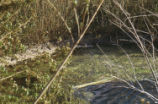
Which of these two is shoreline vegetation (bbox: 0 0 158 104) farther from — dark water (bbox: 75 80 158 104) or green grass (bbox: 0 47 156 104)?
dark water (bbox: 75 80 158 104)

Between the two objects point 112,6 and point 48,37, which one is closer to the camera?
point 48,37

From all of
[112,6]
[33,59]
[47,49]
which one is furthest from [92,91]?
[112,6]

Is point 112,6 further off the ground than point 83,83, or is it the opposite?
point 112,6

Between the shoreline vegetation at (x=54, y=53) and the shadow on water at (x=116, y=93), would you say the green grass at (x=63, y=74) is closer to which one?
the shoreline vegetation at (x=54, y=53)

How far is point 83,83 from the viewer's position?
3.54 metres

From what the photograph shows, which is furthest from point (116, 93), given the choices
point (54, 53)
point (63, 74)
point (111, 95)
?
point (54, 53)

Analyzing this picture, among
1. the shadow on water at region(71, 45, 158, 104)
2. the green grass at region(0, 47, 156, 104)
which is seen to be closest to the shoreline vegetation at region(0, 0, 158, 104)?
the green grass at region(0, 47, 156, 104)

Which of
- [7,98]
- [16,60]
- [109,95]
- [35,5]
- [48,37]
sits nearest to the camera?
[7,98]

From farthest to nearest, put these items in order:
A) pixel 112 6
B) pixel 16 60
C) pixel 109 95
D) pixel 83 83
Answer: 1. pixel 112 6
2. pixel 16 60
3. pixel 83 83
4. pixel 109 95

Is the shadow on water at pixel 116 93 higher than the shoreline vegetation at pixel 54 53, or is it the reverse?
the shoreline vegetation at pixel 54 53

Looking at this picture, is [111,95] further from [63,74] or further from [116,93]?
[63,74]

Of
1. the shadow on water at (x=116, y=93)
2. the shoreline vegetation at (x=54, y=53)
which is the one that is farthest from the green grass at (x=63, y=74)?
the shadow on water at (x=116, y=93)

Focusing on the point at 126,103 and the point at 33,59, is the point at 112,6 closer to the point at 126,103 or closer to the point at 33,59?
the point at 33,59

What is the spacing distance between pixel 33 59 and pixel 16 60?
249 millimetres
